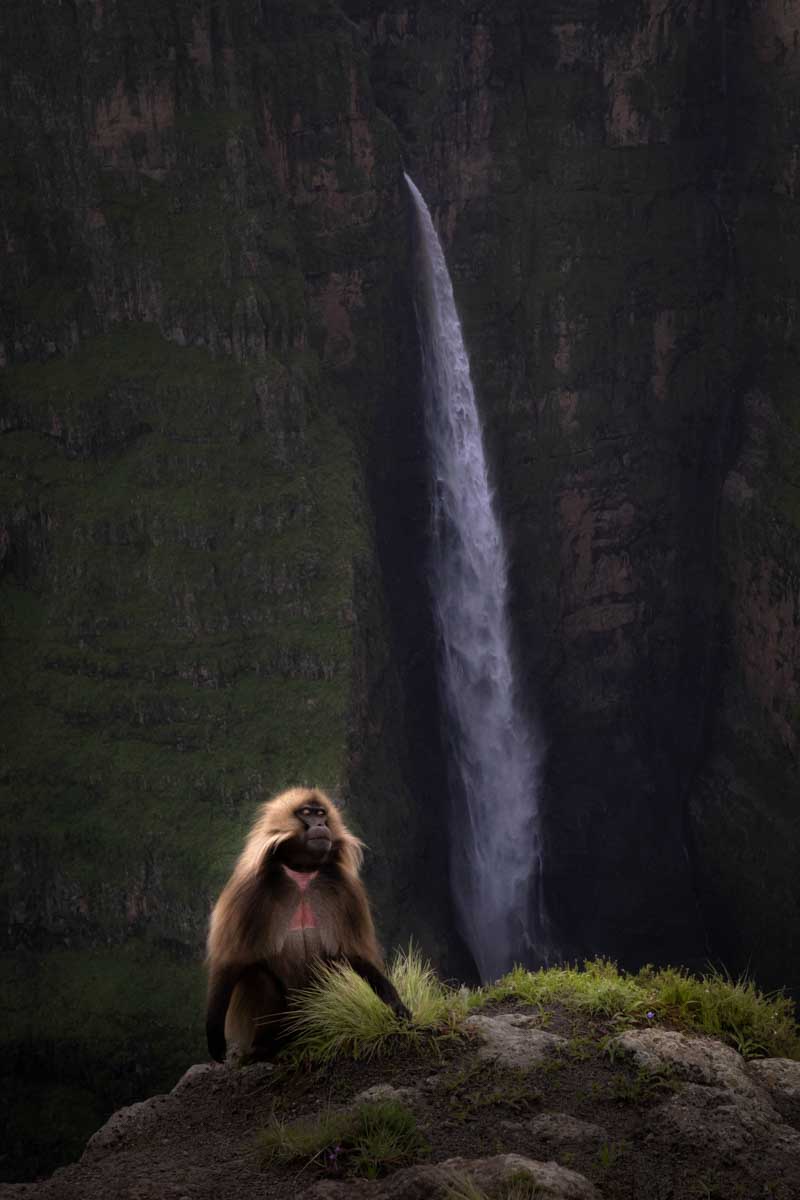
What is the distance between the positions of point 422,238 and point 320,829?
33.4 meters

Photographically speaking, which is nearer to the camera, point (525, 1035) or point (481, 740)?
point (525, 1035)

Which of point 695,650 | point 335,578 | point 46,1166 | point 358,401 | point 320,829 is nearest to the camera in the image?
point 320,829

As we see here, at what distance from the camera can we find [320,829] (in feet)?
28.9

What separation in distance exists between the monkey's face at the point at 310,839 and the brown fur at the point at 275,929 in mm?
15

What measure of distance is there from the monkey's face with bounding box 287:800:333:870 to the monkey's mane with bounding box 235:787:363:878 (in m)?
0.03

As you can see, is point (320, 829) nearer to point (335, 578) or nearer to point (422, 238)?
point (335, 578)

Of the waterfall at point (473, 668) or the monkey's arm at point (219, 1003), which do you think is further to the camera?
the waterfall at point (473, 668)

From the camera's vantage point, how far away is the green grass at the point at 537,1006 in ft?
28.8

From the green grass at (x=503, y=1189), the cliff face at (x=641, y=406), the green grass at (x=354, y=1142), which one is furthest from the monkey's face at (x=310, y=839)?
the cliff face at (x=641, y=406)

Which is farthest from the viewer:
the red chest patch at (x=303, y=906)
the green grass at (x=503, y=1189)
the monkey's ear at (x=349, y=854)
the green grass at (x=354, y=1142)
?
the monkey's ear at (x=349, y=854)

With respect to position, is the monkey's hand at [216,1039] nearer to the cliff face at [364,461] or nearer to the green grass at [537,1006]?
the green grass at [537,1006]

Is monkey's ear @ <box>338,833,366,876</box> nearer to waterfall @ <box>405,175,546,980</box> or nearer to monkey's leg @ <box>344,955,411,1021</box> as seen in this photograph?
monkey's leg @ <box>344,955,411,1021</box>

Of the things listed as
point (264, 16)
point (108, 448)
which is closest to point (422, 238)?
point (264, 16)

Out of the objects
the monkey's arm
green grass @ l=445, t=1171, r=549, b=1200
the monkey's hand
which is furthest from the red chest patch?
green grass @ l=445, t=1171, r=549, b=1200
